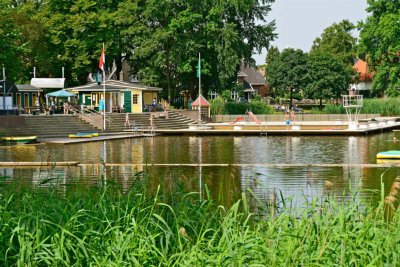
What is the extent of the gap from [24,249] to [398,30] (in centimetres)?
6382

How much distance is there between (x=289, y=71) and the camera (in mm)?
79688

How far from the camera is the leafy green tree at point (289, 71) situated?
3120 inches

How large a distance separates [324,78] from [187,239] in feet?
234

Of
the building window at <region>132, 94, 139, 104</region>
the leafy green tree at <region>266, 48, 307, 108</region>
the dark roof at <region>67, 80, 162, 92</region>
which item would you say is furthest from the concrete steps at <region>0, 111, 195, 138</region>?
the leafy green tree at <region>266, 48, 307, 108</region>

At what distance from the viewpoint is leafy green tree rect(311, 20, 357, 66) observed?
96.1m

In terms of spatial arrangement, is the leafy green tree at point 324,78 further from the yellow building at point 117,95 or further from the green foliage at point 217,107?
the yellow building at point 117,95

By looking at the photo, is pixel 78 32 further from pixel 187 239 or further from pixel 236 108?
pixel 187 239

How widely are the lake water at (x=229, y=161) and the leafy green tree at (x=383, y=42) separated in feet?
67.3

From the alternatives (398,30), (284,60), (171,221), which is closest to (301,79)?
(284,60)

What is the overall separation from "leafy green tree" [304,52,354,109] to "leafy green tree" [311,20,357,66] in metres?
15.8

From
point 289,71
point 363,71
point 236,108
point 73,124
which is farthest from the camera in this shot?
point 363,71

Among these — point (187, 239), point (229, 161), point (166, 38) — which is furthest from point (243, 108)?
point (187, 239)

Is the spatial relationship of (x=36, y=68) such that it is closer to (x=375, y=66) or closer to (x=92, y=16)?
(x=92, y=16)

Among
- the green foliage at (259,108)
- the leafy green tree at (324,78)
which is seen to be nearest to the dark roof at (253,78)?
the leafy green tree at (324,78)
